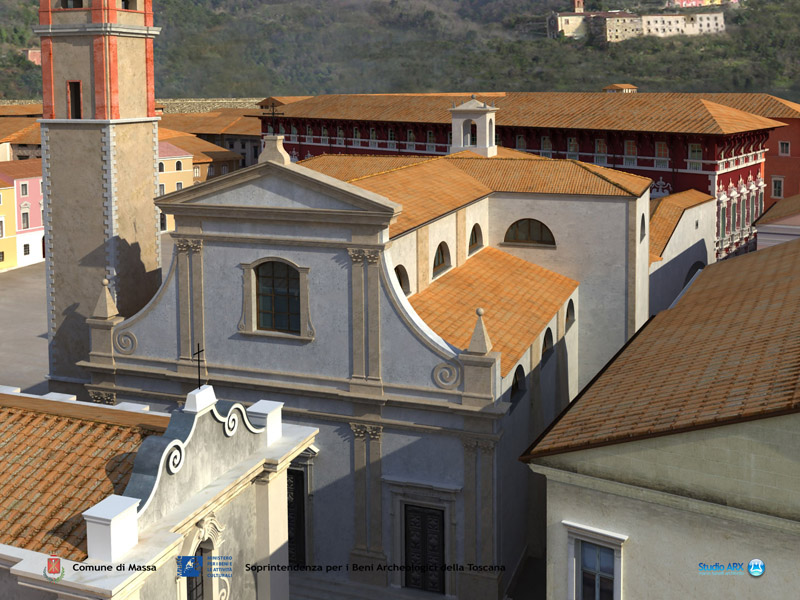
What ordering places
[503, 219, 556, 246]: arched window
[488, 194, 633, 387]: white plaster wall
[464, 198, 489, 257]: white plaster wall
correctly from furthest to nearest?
1. [503, 219, 556, 246]: arched window
2. [488, 194, 633, 387]: white plaster wall
3. [464, 198, 489, 257]: white plaster wall

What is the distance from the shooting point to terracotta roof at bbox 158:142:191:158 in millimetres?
79062

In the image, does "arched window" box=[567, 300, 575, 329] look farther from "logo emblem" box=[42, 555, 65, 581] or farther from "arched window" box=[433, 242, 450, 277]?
"logo emblem" box=[42, 555, 65, 581]

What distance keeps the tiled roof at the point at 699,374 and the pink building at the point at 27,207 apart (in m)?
50.6

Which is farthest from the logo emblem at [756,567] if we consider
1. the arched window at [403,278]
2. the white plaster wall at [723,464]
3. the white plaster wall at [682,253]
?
the white plaster wall at [682,253]

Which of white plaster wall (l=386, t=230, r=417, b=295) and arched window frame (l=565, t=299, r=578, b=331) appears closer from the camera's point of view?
white plaster wall (l=386, t=230, r=417, b=295)

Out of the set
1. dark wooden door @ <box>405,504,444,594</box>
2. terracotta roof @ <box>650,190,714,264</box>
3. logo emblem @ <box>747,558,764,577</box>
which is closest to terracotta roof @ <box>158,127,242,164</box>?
terracotta roof @ <box>650,190,714,264</box>

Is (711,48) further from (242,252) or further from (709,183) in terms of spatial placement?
(242,252)

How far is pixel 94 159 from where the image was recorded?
87.0ft

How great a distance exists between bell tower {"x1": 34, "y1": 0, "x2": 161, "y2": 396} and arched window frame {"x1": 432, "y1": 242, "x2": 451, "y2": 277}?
8181mm

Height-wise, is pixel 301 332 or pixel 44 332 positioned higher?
pixel 301 332

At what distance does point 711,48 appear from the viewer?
5965 inches

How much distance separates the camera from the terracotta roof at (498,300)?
76.4ft

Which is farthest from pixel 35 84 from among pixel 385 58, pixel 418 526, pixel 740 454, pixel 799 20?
pixel 740 454

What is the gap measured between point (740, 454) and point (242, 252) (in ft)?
43.5
